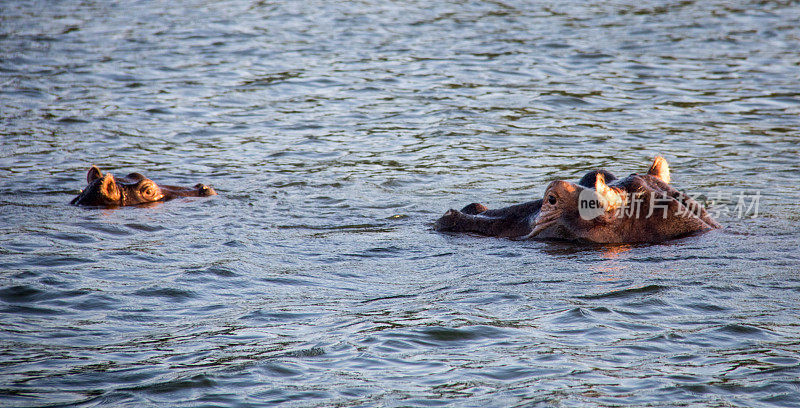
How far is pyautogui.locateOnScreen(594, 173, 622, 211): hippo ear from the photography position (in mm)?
7383

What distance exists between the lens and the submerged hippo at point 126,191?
33.1ft

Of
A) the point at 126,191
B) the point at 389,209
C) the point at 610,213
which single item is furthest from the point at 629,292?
the point at 126,191

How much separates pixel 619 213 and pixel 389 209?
3.03m

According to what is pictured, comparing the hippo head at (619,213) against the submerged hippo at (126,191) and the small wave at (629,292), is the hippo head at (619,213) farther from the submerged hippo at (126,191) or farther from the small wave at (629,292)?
the submerged hippo at (126,191)

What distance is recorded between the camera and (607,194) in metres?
7.47

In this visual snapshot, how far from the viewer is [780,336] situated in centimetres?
570

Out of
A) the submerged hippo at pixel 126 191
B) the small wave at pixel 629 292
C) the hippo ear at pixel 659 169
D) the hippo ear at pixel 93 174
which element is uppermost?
the hippo ear at pixel 659 169

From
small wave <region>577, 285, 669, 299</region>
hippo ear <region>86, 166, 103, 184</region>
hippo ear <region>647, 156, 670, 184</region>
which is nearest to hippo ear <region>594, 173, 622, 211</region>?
hippo ear <region>647, 156, 670, 184</region>

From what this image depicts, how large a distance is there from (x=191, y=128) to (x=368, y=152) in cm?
319

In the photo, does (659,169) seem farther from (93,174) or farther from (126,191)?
(93,174)

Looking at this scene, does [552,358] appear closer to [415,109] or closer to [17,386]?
[17,386]

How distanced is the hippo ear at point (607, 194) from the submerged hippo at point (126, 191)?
15.9 feet

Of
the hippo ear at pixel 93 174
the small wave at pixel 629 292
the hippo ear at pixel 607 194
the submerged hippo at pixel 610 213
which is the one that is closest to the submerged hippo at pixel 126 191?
the hippo ear at pixel 93 174

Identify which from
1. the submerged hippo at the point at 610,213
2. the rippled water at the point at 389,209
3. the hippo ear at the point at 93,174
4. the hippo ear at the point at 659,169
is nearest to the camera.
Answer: the rippled water at the point at 389,209
